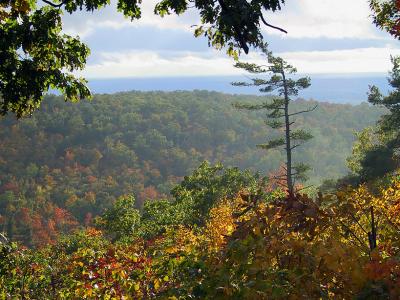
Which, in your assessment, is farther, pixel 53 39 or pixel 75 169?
pixel 75 169

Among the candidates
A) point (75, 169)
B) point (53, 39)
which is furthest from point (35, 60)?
point (75, 169)

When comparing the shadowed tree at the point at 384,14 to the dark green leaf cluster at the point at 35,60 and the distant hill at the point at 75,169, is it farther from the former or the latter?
the distant hill at the point at 75,169

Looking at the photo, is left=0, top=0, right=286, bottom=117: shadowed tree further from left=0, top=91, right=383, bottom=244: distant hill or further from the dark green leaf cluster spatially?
left=0, top=91, right=383, bottom=244: distant hill

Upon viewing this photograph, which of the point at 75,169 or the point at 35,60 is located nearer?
the point at 35,60

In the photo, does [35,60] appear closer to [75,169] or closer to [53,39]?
[53,39]

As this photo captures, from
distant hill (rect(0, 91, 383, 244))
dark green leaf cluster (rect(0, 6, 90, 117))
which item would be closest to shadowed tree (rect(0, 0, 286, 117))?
dark green leaf cluster (rect(0, 6, 90, 117))

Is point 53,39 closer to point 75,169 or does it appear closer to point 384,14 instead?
point 384,14

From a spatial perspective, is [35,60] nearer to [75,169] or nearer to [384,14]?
[384,14]

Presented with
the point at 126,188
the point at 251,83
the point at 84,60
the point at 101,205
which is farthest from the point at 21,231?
the point at 84,60

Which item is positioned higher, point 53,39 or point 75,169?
A: point 53,39

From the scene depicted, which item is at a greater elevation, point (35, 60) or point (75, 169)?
point (35, 60)

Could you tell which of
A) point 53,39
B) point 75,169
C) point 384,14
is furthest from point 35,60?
point 75,169

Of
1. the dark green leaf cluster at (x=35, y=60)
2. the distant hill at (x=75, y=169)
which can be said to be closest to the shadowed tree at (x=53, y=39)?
the dark green leaf cluster at (x=35, y=60)

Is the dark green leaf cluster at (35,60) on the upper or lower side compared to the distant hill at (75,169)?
upper
